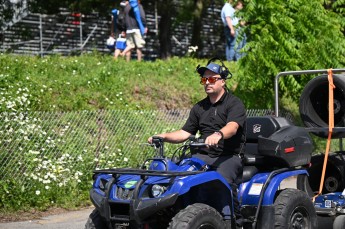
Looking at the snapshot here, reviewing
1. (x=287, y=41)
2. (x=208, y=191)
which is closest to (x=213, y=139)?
(x=208, y=191)

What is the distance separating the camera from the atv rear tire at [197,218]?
6773 mm

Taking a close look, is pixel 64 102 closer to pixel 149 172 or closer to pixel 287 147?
pixel 287 147

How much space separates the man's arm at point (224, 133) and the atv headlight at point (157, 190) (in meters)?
0.58

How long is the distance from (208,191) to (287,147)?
3.96 ft

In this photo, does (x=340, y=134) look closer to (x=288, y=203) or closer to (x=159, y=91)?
(x=288, y=203)

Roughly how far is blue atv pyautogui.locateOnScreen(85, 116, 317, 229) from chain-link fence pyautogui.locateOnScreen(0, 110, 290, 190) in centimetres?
281

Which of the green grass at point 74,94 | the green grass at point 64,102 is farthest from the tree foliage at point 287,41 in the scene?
the green grass at point 64,102

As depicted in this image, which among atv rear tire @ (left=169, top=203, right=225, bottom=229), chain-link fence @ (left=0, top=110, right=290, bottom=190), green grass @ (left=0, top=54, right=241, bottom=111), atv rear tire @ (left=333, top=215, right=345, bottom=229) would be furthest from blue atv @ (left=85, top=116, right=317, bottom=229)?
green grass @ (left=0, top=54, right=241, bottom=111)

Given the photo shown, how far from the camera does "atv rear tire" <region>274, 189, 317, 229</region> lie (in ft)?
25.5

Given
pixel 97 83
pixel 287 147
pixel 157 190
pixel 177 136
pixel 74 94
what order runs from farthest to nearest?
pixel 97 83 < pixel 74 94 < pixel 287 147 < pixel 177 136 < pixel 157 190

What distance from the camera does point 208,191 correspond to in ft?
24.3

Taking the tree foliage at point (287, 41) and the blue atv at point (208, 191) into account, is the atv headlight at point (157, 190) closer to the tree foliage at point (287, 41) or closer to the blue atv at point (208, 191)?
the blue atv at point (208, 191)

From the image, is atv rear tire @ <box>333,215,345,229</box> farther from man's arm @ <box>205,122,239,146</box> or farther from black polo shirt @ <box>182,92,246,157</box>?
man's arm @ <box>205,122,239,146</box>

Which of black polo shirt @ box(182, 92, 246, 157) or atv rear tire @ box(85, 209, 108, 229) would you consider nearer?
atv rear tire @ box(85, 209, 108, 229)
